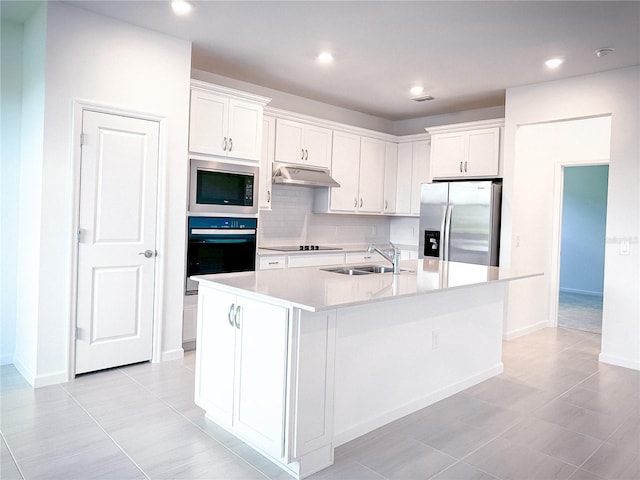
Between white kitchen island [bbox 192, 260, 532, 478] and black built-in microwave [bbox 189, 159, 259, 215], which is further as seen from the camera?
black built-in microwave [bbox 189, 159, 259, 215]

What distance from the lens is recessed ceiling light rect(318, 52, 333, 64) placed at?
13.8 feet

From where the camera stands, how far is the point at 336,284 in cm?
275

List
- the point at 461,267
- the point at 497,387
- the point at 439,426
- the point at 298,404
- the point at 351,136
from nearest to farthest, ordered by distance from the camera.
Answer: the point at 298,404 → the point at 439,426 → the point at 497,387 → the point at 461,267 → the point at 351,136

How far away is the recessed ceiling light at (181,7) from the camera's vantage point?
128 inches

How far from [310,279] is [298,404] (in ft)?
2.81

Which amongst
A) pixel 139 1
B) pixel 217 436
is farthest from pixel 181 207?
pixel 217 436

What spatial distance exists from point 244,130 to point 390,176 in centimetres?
267

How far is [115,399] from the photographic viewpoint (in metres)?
3.15

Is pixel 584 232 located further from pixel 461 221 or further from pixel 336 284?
pixel 336 284

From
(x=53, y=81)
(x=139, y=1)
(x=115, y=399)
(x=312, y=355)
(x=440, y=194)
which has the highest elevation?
(x=139, y=1)

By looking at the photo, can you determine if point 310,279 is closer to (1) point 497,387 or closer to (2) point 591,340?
(1) point 497,387

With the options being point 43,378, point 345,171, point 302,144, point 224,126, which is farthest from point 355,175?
point 43,378

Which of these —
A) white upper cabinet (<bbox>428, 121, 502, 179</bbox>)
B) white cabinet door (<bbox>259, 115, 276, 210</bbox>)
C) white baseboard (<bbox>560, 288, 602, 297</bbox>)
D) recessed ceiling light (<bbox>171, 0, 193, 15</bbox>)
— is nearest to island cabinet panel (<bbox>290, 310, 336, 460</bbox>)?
recessed ceiling light (<bbox>171, 0, 193, 15</bbox>)

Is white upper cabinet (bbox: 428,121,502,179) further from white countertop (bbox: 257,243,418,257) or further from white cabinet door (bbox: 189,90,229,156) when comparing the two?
white cabinet door (bbox: 189,90,229,156)
